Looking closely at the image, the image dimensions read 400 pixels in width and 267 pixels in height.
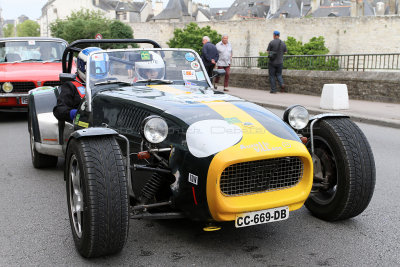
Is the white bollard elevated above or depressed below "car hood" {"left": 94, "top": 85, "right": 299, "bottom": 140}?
below

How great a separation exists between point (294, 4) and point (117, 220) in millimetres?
114206

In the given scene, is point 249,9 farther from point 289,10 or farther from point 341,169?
point 341,169

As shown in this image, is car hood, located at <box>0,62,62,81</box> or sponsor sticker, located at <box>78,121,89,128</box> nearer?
sponsor sticker, located at <box>78,121,89,128</box>

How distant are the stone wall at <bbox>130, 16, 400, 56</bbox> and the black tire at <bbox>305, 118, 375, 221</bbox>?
63.6 m

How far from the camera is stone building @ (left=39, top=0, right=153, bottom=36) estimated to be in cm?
10406

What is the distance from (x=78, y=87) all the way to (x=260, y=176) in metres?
3.09

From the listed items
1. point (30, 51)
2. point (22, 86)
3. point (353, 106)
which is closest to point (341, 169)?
point (22, 86)

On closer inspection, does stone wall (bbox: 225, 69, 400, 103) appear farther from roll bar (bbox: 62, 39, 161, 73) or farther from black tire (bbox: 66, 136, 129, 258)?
black tire (bbox: 66, 136, 129, 258)

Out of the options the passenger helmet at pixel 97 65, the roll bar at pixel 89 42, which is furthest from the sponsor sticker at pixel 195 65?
the passenger helmet at pixel 97 65

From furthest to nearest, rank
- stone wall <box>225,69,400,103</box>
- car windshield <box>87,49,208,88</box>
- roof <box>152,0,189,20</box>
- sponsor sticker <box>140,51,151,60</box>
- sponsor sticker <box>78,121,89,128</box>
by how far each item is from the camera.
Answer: roof <box>152,0,189,20</box> < stone wall <box>225,69,400,103</box> < sponsor sticker <box>140,51,151,60</box> < car windshield <box>87,49,208,88</box> < sponsor sticker <box>78,121,89,128</box>

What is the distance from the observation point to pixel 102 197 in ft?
11.6

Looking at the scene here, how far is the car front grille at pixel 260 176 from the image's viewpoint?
3625 mm

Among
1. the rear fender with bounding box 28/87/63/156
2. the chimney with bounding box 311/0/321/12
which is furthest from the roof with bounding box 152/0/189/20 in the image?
the rear fender with bounding box 28/87/63/156

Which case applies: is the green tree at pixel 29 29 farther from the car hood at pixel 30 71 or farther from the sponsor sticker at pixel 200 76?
the sponsor sticker at pixel 200 76
